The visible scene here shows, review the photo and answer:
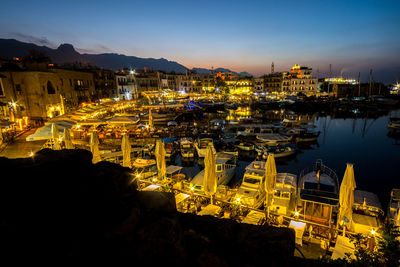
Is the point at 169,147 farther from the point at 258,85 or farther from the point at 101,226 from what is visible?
the point at 258,85

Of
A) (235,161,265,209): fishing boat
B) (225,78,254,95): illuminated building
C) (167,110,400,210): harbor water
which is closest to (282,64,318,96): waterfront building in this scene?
(225,78,254,95): illuminated building

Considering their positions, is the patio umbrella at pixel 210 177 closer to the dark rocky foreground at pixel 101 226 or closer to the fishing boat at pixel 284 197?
the fishing boat at pixel 284 197

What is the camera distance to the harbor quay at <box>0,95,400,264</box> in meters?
10.7

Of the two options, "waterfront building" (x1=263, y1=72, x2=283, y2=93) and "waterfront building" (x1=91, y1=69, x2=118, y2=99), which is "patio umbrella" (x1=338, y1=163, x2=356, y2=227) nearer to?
"waterfront building" (x1=91, y1=69, x2=118, y2=99)

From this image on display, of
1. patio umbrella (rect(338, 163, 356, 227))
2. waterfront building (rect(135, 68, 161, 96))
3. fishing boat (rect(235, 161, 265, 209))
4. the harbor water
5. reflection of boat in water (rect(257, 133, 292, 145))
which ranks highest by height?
waterfront building (rect(135, 68, 161, 96))

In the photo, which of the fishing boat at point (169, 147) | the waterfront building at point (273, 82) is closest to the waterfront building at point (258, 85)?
the waterfront building at point (273, 82)

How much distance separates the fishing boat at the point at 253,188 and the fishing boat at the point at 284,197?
1.22 m

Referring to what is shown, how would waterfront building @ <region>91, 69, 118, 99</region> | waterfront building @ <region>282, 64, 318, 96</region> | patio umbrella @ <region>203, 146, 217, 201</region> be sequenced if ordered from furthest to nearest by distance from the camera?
waterfront building @ <region>282, 64, 318, 96</region>
waterfront building @ <region>91, 69, 118, 99</region>
patio umbrella @ <region>203, 146, 217, 201</region>

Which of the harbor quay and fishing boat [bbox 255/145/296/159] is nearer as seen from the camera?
the harbor quay

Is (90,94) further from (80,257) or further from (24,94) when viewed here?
(80,257)

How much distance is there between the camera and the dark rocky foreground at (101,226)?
300 centimetres

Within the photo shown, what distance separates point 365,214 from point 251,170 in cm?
839

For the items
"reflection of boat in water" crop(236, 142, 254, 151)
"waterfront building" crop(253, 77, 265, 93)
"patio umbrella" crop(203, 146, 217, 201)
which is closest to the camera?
"patio umbrella" crop(203, 146, 217, 201)

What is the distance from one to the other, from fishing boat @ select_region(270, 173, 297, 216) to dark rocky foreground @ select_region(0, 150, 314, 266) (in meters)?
10.5
